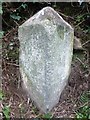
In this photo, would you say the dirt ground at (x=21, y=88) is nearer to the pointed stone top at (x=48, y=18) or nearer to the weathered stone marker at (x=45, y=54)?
the weathered stone marker at (x=45, y=54)

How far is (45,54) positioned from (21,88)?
0.49 meters

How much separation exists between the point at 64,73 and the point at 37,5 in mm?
1002

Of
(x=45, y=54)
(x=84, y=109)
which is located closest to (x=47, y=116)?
(x=84, y=109)

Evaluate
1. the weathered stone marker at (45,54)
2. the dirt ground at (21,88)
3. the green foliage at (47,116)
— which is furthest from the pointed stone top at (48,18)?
the green foliage at (47,116)

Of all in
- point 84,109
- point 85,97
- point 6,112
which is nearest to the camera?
point 6,112

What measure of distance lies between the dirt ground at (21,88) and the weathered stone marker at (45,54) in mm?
96

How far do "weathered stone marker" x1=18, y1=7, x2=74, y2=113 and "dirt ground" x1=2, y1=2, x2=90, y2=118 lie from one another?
0.32ft

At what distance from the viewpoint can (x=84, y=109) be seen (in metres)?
3.13

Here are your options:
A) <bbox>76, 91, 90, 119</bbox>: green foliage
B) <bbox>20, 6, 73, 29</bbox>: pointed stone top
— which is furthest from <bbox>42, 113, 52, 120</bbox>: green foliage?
<bbox>20, 6, 73, 29</bbox>: pointed stone top

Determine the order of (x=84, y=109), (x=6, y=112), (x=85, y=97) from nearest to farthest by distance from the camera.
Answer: (x=6, y=112) → (x=84, y=109) → (x=85, y=97)

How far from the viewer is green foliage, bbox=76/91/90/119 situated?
3068 mm

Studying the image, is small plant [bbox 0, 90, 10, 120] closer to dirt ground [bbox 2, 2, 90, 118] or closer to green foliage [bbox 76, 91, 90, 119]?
dirt ground [bbox 2, 2, 90, 118]

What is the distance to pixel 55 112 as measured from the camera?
3.15 metres

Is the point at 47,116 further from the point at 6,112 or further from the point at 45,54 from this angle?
the point at 45,54
